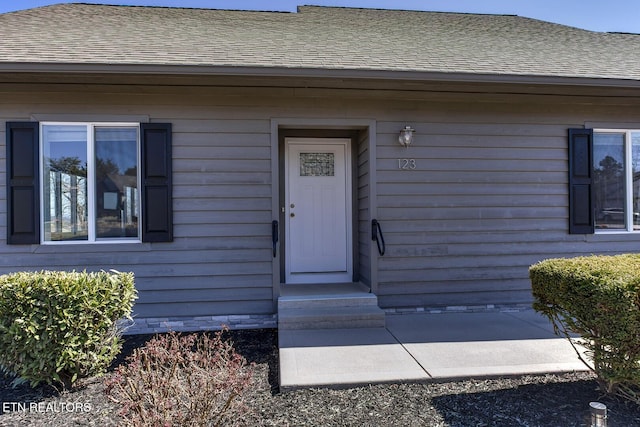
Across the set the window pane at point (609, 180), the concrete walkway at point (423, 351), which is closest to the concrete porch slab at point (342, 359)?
the concrete walkway at point (423, 351)

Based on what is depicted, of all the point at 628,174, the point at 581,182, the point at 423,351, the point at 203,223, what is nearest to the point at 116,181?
the point at 203,223

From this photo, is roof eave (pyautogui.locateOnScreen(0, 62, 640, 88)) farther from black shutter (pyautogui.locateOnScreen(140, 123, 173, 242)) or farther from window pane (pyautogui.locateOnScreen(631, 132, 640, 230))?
window pane (pyautogui.locateOnScreen(631, 132, 640, 230))

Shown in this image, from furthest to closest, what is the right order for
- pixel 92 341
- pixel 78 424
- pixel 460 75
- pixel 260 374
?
pixel 460 75
pixel 260 374
pixel 92 341
pixel 78 424

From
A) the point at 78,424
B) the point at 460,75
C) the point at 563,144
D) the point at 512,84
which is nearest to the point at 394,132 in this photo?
the point at 460,75

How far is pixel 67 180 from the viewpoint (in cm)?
425

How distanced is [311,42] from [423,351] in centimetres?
379

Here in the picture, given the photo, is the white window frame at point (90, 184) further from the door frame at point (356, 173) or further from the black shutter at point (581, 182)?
the black shutter at point (581, 182)

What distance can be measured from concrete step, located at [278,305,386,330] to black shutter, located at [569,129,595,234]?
274 centimetres

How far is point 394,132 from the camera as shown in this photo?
4.68 m

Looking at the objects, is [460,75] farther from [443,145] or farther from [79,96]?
[79,96]

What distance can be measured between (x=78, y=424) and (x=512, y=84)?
15.8 feet

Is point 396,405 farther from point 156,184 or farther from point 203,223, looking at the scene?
point 156,184

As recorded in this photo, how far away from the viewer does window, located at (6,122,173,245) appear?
4223mm

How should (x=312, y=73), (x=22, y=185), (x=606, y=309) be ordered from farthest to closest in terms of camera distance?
(x=22, y=185)
(x=312, y=73)
(x=606, y=309)
